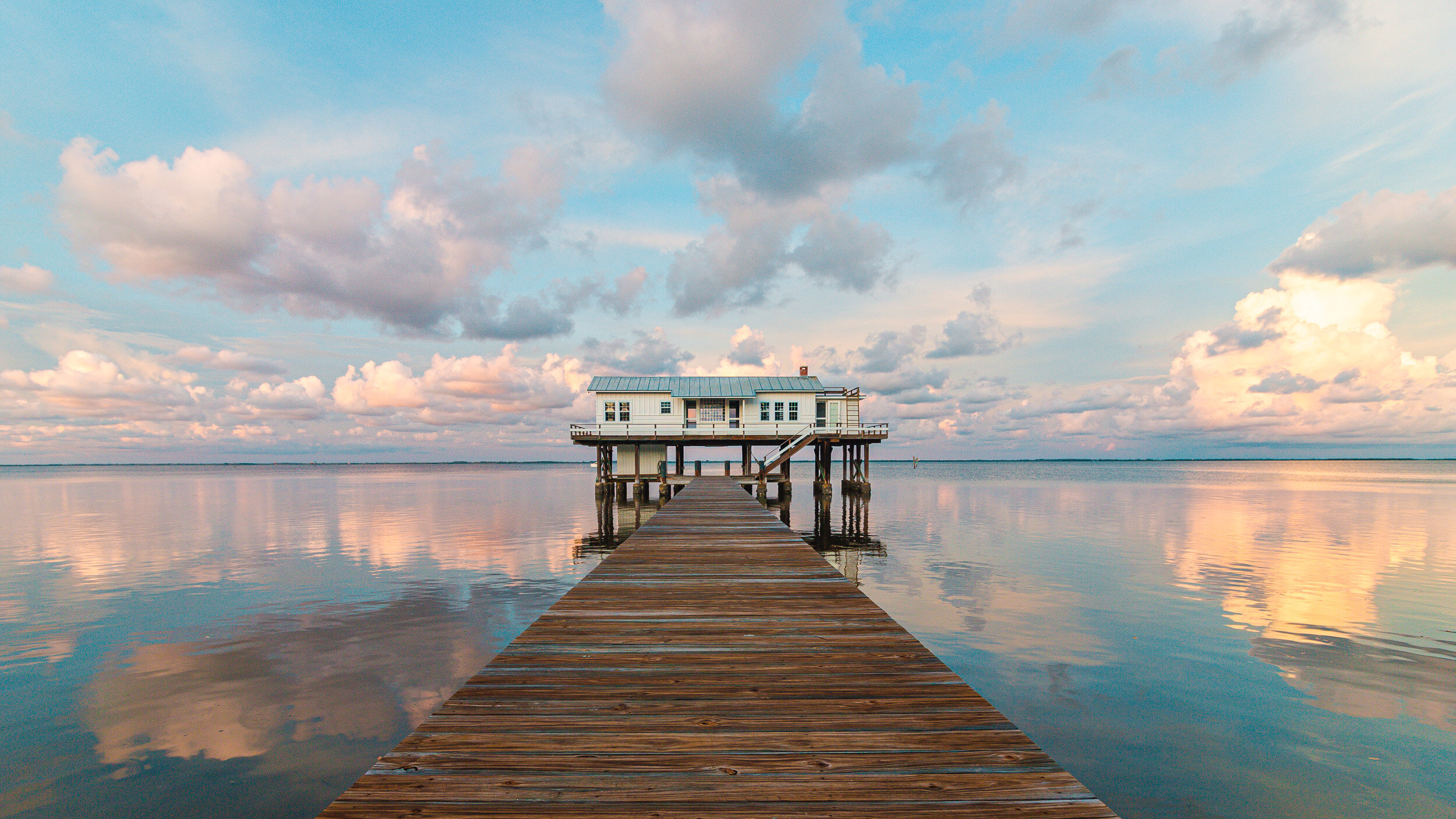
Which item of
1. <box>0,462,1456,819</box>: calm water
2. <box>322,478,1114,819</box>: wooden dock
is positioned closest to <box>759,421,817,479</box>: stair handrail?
<box>0,462,1456,819</box>: calm water

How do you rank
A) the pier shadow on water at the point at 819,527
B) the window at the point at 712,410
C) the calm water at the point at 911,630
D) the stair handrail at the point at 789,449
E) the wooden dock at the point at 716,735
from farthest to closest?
the window at the point at 712,410
the stair handrail at the point at 789,449
the pier shadow on water at the point at 819,527
the calm water at the point at 911,630
the wooden dock at the point at 716,735

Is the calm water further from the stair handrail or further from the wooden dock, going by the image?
the stair handrail

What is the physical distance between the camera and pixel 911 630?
1341 centimetres

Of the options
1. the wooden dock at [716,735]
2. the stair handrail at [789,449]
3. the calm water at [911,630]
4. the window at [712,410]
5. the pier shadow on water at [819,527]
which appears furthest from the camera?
the window at [712,410]

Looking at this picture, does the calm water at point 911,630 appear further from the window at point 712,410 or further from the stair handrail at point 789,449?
the window at point 712,410

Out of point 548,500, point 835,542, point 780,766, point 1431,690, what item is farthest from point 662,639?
point 548,500

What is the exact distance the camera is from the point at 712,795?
340cm

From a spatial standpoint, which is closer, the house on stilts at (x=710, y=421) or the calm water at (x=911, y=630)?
the calm water at (x=911, y=630)

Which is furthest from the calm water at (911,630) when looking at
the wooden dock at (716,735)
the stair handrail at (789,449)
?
the stair handrail at (789,449)

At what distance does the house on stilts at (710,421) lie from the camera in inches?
1586

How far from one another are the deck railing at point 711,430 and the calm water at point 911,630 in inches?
414

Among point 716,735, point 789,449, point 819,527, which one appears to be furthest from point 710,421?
point 716,735

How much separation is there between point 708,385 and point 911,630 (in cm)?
3003

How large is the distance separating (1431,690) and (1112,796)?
808cm
